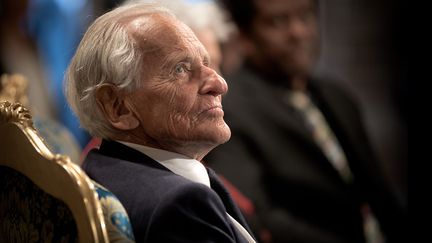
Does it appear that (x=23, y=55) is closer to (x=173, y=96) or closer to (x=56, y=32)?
(x=56, y=32)

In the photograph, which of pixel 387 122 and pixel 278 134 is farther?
pixel 387 122

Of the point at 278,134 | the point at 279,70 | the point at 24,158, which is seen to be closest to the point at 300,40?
the point at 279,70

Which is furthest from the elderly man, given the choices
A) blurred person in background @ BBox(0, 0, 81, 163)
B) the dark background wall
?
the dark background wall

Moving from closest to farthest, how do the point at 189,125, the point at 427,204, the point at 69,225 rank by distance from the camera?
the point at 69,225 → the point at 189,125 → the point at 427,204

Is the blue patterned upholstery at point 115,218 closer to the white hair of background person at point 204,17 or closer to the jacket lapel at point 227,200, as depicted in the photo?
the jacket lapel at point 227,200

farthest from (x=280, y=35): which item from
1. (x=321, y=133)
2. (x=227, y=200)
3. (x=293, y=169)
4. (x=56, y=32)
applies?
(x=227, y=200)

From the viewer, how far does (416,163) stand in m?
4.53

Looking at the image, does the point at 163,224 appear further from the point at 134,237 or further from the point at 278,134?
the point at 278,134

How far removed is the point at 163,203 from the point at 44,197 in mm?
197

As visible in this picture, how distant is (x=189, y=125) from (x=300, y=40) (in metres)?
1.86

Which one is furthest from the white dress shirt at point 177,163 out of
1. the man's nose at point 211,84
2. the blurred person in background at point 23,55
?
the blurred person in background at point 23,55

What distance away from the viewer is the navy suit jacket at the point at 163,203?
1.50m

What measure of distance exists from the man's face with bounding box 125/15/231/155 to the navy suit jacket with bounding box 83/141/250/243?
0.26 ft

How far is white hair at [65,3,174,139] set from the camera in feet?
5.48
